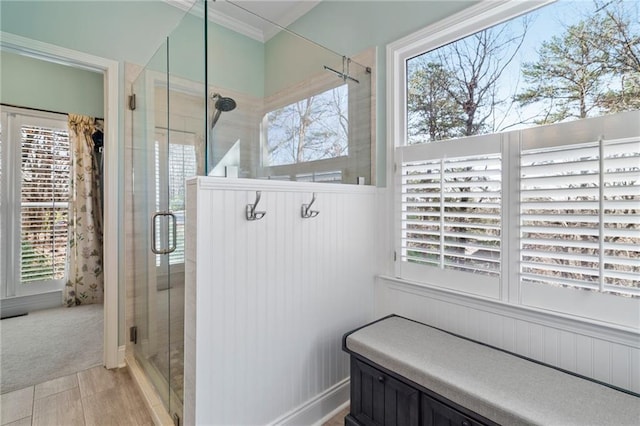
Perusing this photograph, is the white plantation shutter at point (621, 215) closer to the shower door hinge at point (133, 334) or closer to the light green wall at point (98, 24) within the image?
the shower door hinge at point (133, 334)

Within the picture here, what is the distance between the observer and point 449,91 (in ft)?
5.80

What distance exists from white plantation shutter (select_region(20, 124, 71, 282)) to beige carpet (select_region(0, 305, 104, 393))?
1.78 feet

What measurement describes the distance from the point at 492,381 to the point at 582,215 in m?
0.77

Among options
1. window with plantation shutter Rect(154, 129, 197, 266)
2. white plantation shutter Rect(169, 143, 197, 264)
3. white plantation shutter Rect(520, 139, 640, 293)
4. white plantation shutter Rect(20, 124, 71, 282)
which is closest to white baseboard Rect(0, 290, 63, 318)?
white plantation shutter Rect(20, 124, 71, 282)

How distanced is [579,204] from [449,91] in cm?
89

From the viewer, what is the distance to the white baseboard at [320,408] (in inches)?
62.3

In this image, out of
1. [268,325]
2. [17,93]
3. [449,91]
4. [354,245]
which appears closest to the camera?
[268,325]

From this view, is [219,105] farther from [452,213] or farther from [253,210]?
[452,213]

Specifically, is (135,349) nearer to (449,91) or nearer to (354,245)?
(354,245)

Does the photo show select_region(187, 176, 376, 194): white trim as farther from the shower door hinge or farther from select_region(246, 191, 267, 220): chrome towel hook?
the shower door hinge

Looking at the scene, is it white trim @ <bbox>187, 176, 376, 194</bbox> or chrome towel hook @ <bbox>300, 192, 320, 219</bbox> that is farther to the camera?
chrome towel hook @ <bbox>300, 192, 320, 219</bbox>

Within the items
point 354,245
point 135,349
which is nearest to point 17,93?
point 135,349

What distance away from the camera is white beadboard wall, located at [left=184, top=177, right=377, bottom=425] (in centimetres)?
127

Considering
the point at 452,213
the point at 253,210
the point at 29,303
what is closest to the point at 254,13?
the point at 253,210
